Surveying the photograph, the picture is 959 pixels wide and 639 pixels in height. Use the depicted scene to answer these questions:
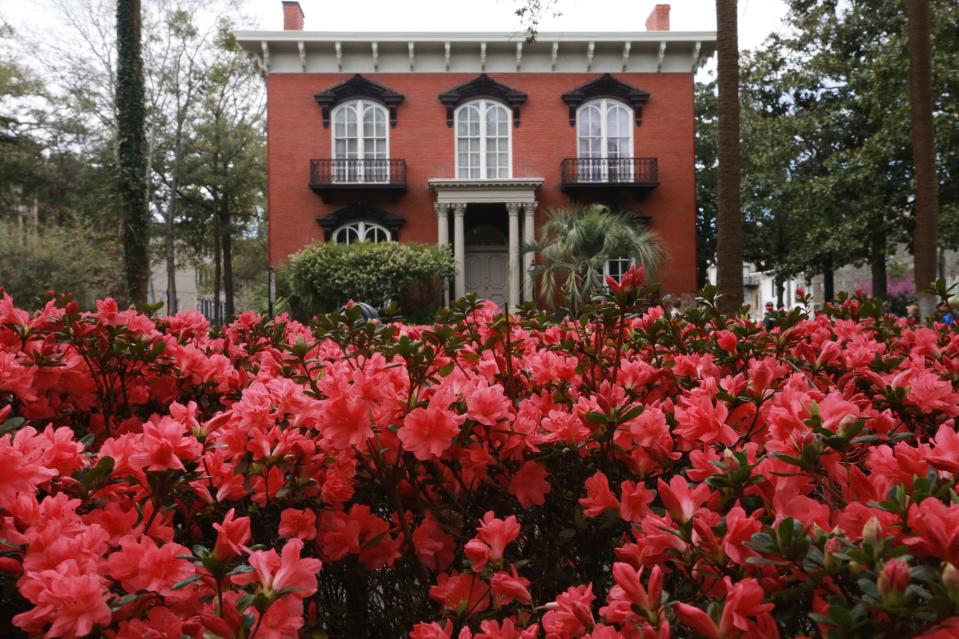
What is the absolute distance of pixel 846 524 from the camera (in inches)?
38.7

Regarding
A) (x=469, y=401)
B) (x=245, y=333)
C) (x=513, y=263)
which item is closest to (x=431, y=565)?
(x=469, y=401)

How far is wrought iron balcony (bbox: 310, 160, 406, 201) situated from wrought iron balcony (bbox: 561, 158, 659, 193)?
5201mm

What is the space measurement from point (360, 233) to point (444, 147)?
151 inches

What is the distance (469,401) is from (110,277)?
31027mm

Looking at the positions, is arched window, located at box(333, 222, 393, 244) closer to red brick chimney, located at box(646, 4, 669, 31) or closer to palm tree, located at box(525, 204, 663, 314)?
palm tree, located at box(525, 204, 663, 314)

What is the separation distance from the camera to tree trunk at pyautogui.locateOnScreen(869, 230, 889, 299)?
2104cm

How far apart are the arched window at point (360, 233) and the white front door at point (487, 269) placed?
2885mm

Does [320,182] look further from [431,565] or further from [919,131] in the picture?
[431,565]

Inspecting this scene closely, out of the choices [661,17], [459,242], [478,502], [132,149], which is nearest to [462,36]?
[459,242]

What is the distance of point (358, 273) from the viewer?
746 inches

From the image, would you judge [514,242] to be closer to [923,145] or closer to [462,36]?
[462,36]

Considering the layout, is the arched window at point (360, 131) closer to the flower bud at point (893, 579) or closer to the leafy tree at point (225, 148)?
the leafy tree at point (225, 148)

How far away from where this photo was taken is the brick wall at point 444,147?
22000 millimetres

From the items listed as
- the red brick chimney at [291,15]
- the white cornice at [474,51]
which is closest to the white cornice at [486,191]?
the white cornice at [474,51]
